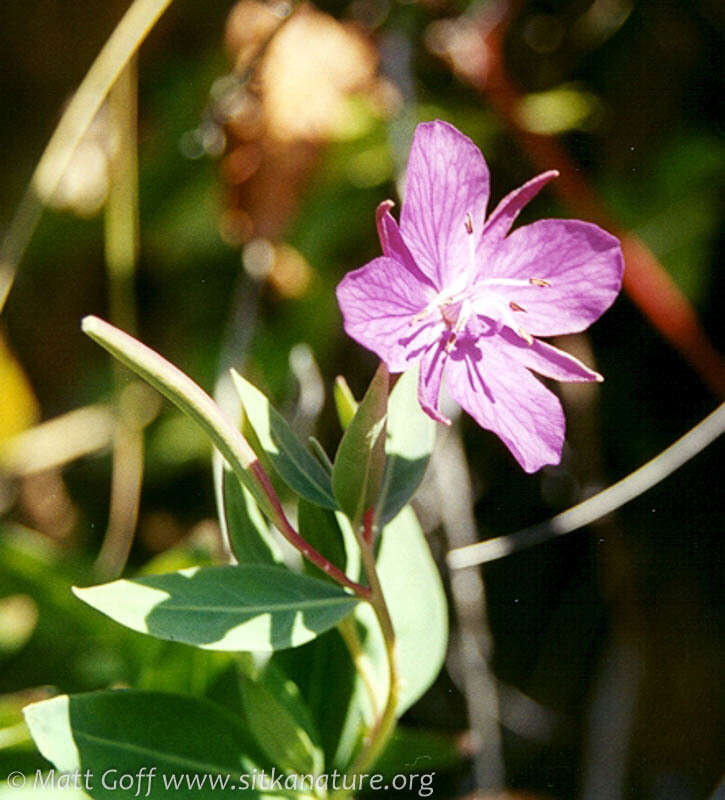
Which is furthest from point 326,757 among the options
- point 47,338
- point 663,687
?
point 47,338

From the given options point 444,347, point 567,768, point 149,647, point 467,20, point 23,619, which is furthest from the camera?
point 467,20

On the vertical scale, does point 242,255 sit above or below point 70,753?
above

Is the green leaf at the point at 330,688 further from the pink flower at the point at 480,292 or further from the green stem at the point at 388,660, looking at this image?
the pink flower at the point at 480,292

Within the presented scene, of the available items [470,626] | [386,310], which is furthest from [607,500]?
[386,310]

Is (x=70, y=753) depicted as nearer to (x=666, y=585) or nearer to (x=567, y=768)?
(x=567, y=768)

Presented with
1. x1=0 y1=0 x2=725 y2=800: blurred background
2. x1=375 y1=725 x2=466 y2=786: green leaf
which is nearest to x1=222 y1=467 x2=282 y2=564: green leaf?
x1=375 y1=725 x2=466 y2=786: green leaf

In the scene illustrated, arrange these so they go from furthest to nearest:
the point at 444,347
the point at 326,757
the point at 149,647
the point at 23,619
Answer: the point at 23,619 → the point at 149,647 → the point at 326,757 → the point at 444,347

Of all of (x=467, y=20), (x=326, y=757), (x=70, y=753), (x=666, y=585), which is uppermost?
(x=467, y=20)

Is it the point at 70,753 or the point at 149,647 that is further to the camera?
the point at 149,647

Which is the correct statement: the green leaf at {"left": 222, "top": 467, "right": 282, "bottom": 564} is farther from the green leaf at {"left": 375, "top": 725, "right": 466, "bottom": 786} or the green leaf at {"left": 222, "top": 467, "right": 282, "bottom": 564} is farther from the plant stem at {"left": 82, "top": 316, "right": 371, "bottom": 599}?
the green leaf at {"left": 375, "top": 725, "right": 466, "bottom": 786}
